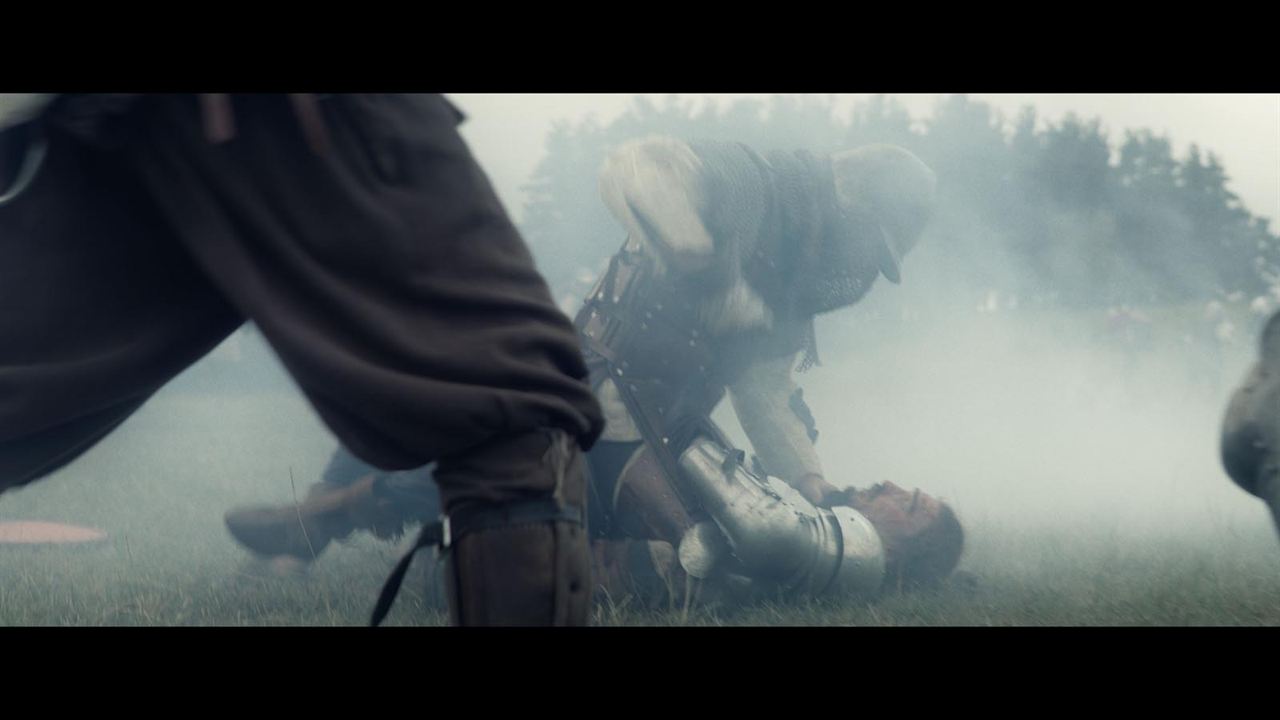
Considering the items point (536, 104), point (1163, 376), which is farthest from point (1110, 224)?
point (536, 104)

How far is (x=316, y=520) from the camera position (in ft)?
6.96

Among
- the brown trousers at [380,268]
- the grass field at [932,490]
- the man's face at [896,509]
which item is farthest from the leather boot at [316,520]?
the brown trousers at [380,268]

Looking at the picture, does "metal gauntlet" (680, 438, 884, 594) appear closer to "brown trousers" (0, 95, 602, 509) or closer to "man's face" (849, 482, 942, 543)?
"man's face" (849, 482, 942, 543)

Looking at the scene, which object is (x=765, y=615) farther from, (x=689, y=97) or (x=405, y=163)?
(x=405, y=163)

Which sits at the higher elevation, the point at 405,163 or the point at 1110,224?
the point at 1110,224

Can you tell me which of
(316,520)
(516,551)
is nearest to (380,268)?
(516,551)

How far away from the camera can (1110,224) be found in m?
2.21

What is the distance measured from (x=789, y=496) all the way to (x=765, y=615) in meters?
0.24

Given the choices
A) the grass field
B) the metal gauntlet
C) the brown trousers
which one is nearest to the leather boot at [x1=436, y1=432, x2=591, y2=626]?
the brown trousers

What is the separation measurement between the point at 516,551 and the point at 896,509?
4.13 ft

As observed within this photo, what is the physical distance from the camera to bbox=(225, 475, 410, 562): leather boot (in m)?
2.08

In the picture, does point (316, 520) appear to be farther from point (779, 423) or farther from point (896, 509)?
point (896, 509)

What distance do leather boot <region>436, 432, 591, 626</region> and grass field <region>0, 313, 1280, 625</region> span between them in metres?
0.93

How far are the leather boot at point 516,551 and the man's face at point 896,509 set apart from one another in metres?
1.17
